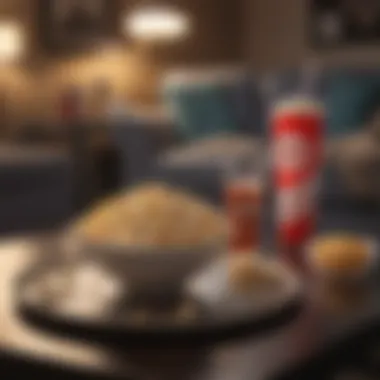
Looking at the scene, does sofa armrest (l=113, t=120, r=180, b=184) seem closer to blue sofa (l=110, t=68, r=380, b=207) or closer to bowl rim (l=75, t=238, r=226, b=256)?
blue sofa (l=110, t=68, r=380, b=207)

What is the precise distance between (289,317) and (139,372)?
0.93 feet

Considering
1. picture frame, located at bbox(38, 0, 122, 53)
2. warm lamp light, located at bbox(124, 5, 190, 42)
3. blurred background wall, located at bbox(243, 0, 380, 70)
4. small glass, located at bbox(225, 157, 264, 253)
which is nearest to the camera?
small glass, located at bbox(225, 157, 264, 253)

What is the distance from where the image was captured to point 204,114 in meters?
4.13

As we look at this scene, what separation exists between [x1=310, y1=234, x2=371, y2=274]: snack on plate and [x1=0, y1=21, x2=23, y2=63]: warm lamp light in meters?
3.21

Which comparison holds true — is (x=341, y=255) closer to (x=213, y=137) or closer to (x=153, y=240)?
(x=153, y=240)

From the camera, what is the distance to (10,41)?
14.2ft

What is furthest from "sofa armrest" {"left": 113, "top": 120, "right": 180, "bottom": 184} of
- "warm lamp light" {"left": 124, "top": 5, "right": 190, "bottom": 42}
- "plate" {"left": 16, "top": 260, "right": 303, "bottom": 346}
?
"plate" {"left": 16, "top": 260, "right": 303, "bottom": 346}

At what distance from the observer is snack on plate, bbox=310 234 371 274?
51.6 inches

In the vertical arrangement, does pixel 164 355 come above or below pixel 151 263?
below

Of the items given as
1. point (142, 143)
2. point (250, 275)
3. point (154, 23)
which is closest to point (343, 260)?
point (250, 275)

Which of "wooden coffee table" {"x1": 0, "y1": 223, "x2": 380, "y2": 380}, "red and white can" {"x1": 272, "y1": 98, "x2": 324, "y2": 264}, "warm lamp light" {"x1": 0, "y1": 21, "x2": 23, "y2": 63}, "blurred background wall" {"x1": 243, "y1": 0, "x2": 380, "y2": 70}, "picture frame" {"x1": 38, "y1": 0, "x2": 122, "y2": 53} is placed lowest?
"wooden coffee table" {"x1": 0, "y1": 223, "x2": 380, "y2": 380}

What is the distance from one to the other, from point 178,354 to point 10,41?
364 cm

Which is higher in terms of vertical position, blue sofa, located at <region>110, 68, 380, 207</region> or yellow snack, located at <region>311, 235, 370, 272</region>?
blue sofa, located at <region>110, 68, 380, 207</region>

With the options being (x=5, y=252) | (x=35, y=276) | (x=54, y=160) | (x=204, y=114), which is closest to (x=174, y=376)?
(x=35, y=276)
